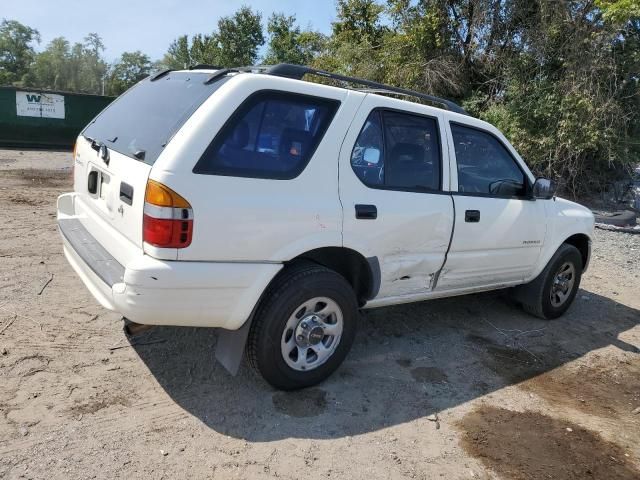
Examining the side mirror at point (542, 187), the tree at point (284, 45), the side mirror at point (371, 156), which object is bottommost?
the side mirror at point (542, 187)

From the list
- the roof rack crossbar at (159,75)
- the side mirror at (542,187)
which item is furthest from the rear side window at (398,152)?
the roof rack crossbar at (159,75)

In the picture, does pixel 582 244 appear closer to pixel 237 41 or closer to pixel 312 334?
pixel 312 334

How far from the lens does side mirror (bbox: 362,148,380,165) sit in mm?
3475

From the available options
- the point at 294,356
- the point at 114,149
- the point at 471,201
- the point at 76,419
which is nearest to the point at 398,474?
the point at 294,356

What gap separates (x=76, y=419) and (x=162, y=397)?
1.61 ft

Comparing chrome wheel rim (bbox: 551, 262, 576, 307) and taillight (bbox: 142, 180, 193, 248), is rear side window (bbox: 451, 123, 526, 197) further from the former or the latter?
taillight (bbox: 142, 180, 193, 248)

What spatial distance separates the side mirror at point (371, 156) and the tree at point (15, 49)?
78282 mm

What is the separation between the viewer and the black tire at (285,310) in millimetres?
3107

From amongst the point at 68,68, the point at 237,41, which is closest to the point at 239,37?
the point at 237,41

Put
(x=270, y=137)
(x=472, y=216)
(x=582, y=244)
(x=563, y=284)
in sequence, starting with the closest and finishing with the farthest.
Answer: (x=270, y=137), (x=472, y=216), (x=563, y=284), (x=582, y=244)

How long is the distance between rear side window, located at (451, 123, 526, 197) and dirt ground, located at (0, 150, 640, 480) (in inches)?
51.8

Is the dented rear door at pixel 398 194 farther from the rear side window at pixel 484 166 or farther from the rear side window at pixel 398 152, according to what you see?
the rear side window at pixel 484 166

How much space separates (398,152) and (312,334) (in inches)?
54.3

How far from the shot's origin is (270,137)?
120 inches
